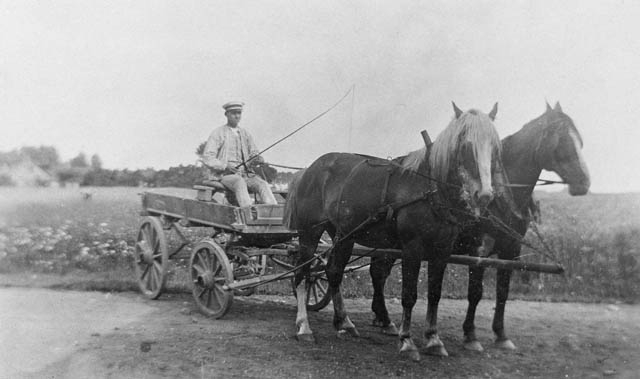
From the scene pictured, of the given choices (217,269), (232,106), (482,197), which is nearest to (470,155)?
(482,197)

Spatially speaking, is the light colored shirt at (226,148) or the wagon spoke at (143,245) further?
the wagon spoke at (143,245)

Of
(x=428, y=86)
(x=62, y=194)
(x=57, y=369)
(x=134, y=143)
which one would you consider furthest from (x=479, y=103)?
(x=62, y=194)

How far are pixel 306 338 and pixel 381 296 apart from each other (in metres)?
1.09

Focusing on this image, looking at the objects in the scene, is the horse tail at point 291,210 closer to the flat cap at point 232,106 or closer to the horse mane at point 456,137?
the flat cap at point 232,106

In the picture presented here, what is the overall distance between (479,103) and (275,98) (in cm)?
259

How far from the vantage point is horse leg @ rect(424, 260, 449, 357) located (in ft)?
16.6

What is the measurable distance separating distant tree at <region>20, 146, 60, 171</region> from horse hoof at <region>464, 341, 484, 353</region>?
5630 millimetres

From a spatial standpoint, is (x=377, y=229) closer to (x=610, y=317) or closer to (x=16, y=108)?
(x=610, y=317)

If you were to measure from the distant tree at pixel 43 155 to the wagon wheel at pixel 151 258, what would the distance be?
1.42 metres

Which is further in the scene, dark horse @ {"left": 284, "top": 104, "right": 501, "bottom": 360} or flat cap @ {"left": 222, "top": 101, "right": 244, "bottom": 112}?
flat cap @ {"left": 222, "top": 101, "right": 244, "bottom": 112}

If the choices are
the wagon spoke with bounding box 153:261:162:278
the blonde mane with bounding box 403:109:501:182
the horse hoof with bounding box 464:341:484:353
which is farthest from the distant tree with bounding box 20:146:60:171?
the horse hoof with bounding box 464:341:484:353

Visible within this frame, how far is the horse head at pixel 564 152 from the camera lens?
5.02 metres

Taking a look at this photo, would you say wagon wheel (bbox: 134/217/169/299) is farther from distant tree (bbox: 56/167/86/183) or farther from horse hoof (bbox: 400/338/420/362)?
horse hoof (bbox: 400/338/420/362)

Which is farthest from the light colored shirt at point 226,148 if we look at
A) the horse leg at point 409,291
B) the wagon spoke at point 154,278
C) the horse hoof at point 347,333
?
the horse leg at point 409,291
